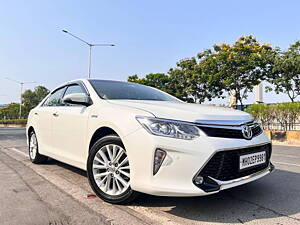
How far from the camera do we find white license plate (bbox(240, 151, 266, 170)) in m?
2.31

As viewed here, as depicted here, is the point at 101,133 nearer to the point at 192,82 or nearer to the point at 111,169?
the point at 111,169

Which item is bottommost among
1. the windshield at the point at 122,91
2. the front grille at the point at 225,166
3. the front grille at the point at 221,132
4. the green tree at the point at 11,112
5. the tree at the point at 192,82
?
the green tree at the point at 11,112

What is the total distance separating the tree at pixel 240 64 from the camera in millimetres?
17297

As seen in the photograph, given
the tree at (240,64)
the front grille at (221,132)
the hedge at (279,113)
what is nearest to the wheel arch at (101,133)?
the front grille at (221,132)

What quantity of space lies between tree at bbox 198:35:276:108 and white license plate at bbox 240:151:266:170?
15.9 metres

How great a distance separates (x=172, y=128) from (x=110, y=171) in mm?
869

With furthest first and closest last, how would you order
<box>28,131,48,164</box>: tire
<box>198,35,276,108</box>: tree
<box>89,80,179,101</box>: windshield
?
<box>198,35,276,108</box>: tree
<box>28,131,48,164</box>: tire
<box>89,80,179,101</box>: windshield

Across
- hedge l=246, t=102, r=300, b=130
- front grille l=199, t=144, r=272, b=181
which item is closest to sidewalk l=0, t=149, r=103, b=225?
front grille l=199, t=144, r=272, b=181

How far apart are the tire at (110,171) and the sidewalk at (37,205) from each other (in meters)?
0.27

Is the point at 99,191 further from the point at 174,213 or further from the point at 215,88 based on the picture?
the point at 215,88

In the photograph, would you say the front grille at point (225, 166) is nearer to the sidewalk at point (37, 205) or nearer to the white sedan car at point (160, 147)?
the white sedan car at point (160, 147)

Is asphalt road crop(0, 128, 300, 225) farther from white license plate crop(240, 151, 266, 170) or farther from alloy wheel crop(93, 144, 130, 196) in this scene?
white license plate crop(240, 151, 266, 170)

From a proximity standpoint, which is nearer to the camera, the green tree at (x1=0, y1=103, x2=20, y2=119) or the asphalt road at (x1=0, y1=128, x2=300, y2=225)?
the asphalt road at (x1=0, y1=128, x2=300, y2=225)

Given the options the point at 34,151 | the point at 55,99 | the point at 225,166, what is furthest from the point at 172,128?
the point at 34,151
